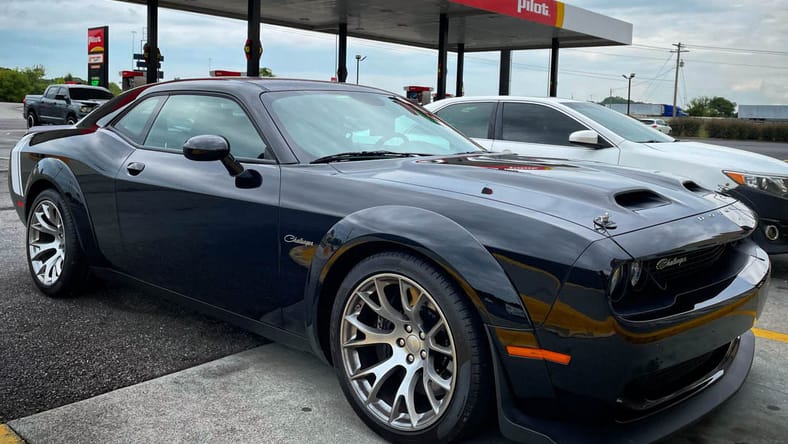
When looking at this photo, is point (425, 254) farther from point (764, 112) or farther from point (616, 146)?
point (764, 112)

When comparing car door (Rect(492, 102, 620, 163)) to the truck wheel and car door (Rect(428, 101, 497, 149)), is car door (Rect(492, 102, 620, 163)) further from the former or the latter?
the truck wheel

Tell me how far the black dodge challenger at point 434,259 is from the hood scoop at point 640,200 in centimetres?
1

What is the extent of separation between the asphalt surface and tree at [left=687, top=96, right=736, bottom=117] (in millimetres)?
131431

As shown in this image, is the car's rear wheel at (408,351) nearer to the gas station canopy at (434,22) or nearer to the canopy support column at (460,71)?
the gas station canopy at (434,22)

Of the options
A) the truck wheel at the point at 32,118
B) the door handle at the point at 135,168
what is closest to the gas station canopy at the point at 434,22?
the truck wheel at the point at 32,118

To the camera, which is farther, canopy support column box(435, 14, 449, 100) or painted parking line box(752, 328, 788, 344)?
canopy support column box(435, 14, 449, 100)

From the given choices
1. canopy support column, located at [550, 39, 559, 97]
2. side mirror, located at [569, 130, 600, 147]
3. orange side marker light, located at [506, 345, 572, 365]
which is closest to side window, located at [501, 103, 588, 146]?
side mirror, located at [569, 130, 600, 147]

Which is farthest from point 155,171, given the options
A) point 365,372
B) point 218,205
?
point 365,372

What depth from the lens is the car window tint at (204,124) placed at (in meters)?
3.39

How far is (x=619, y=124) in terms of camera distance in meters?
6.93

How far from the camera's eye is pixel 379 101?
3945mm

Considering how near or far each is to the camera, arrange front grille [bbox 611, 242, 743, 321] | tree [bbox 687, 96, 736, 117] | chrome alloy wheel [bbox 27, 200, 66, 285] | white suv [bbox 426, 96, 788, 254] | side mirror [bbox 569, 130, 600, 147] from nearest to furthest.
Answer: front grille [bbox 611, 242, 743, 321]
chrome alloy wheel [bbox 27, 200, 66, 285]
white suv [bbox 426, 96, 788, 254]
side mirror [bbox 569, 130, 600, 147]
tree [bbox 687, 96, 736, 117]

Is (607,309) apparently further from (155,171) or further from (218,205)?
(155,171)

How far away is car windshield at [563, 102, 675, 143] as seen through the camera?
6.68 meters
